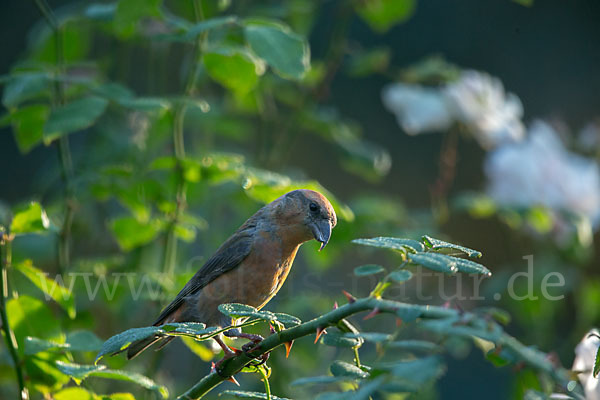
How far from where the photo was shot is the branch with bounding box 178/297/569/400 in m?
0.93

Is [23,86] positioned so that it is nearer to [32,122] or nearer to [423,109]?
[32,122]

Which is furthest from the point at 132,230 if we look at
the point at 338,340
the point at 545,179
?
the point at 545,179

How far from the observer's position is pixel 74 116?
2146 mm

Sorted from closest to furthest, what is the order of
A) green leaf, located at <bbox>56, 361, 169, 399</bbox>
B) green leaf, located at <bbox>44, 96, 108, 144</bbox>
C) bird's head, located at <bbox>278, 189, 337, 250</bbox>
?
green leaf, located at <bbox>56, 361, 169, 399</bbox> < green leaf, located at <bbox>44, 96, 108, 144</bbox> < bird's head, located at <bbox>278, 189, 337, 250</bbox>

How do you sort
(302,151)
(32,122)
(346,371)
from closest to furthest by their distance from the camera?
(346,371) < (32,122) < (302,151)

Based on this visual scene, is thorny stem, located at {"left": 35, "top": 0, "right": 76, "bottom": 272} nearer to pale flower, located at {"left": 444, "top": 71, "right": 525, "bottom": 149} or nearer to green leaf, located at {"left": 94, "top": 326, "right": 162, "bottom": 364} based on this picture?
green leaf, located at {"left": 94, "top": 326, "right": 162, "bottom": 364}

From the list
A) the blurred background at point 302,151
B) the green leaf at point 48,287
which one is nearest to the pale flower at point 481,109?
the blurred background at point 302,151

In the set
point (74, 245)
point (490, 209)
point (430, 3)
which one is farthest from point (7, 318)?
point (430, 3)

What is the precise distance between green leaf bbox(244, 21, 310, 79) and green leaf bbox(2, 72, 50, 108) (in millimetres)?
707

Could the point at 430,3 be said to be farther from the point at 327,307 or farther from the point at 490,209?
the point at 327,307

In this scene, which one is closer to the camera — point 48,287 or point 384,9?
point 48,287

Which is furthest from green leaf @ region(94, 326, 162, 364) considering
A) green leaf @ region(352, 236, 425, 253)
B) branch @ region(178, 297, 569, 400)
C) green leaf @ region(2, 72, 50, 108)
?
green leaf @ region(2, 72, 50, 108)

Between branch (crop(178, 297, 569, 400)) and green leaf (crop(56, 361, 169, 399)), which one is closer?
branch (crop(178, 297, 569, 400))

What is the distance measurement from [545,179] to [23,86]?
2.47 metres
